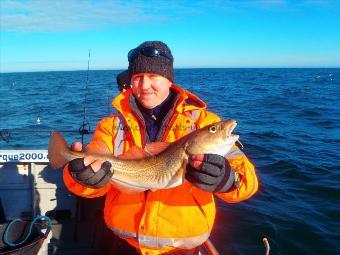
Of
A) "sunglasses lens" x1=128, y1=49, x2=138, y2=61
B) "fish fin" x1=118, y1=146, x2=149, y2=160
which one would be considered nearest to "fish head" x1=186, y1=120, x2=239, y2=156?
"fish fin" x1=118, y1=146, x2=149, y2=160

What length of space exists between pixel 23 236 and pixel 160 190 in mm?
2302

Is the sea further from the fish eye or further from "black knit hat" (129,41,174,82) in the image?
the fish eye

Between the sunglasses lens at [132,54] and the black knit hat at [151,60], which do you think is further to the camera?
the sunglasses lens at [132,54]

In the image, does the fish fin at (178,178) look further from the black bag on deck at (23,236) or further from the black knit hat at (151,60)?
the black bag on deck at (23,236)

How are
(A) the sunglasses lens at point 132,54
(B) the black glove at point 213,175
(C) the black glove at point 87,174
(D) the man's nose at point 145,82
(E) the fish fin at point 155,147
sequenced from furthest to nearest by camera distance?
(A) the sunglasses lens at point 132,54 < (D) the man's nose at point 145,82 < (E) the fish fin at point 155,147 < (C) the black glove at point 87,174 < (B) the black glove at point 213,175

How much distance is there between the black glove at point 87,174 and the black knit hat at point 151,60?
116 centimetres

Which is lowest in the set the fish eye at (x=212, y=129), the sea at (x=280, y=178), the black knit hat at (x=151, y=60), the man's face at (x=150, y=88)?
the sea at (x=280, y=178)

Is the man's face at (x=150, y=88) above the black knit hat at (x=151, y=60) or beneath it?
beneath

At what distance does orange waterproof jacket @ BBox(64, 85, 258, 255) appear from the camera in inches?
148

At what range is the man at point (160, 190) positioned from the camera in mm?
3604

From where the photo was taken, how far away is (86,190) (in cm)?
389

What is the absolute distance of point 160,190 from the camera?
3.86 m

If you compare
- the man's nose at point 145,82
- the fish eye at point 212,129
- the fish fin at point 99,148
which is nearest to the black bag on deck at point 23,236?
the fish fin at point 99,148

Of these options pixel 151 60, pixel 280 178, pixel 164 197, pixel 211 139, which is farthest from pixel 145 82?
pixel 280 178
